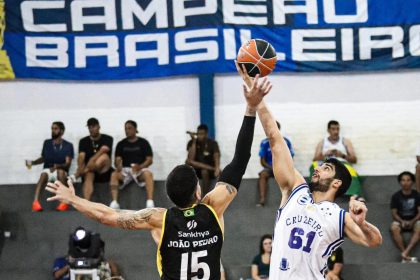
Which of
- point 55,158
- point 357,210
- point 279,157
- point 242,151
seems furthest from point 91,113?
point 357,210

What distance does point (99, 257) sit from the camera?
1222 cm

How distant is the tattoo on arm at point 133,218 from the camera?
5109mm

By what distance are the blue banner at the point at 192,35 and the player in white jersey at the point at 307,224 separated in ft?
29.6

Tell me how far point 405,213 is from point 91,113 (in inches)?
231

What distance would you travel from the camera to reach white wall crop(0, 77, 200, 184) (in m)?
15.2

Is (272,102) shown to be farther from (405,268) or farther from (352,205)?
(352,205)

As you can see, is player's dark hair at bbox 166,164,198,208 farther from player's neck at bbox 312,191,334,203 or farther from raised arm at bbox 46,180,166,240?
player's neck at bbox 312,191,334,203

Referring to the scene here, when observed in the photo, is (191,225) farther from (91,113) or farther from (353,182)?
(91,113)

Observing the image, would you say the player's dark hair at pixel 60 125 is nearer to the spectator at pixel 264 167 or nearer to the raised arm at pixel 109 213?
the spectator at pixel 264 167

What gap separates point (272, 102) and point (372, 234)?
9.94 m

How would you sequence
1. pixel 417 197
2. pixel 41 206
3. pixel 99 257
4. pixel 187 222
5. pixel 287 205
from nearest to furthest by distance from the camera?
pixel 187 222
pixel 287 205
pixel 99 257
pixel 417 197
pixel 41 206

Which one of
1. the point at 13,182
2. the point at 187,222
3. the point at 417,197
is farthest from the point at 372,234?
the point at 13,182

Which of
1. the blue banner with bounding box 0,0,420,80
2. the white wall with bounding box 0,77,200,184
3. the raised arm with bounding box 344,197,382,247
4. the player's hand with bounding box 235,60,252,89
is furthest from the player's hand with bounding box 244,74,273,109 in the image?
the white wall with bounding box 0,77,200,184

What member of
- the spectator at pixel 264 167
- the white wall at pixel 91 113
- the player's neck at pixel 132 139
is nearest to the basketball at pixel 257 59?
the spectator at pixel 264 167
